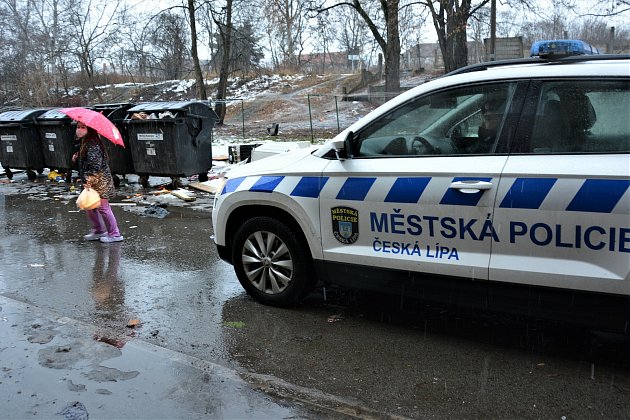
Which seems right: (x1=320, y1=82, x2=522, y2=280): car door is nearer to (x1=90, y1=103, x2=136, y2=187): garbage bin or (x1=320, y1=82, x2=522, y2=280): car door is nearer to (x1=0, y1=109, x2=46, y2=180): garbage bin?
(x1=90, y1=103, x2=136, y2=187): garbage bin

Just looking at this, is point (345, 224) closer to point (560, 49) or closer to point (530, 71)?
point (530, 71)

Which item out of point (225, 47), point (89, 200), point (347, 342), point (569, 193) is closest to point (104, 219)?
point (89, 200)

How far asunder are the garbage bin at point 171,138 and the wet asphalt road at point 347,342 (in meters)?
4.40

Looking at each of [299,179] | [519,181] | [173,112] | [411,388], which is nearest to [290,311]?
[299,179]

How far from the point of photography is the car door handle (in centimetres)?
345

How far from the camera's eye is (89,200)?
674 cm

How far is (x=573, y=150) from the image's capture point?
11.0 ft

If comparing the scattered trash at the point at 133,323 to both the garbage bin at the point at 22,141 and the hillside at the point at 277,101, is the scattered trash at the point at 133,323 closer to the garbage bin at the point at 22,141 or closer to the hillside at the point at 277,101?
the garbage bin at the point at 22,141

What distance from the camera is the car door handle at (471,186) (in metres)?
3.45

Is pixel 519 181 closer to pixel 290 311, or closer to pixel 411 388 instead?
pixel 411 388

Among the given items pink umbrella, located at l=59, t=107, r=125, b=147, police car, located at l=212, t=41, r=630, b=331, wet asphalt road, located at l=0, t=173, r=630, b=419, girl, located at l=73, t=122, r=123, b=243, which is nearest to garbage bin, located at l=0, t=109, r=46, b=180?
girl, located at l=73, t=122, r=123, b=243

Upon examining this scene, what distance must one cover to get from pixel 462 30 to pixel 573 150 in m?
19.0

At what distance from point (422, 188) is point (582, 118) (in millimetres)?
1033

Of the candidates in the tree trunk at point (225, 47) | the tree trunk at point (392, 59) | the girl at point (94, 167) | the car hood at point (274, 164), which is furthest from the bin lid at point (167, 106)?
Answer: the tree trunk at point (392, 59)
